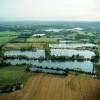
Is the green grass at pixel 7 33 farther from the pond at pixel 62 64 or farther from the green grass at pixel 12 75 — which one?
the green grass at pixel 12 75

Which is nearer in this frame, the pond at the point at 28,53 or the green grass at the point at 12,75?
the green grass at the point at 12,75

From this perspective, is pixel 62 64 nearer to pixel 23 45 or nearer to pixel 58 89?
pixel 58 89

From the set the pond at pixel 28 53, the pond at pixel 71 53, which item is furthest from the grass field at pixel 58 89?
the pond at pixel 71 53

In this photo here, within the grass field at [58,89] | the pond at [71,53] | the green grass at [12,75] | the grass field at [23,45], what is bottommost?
the grass field at [58,89]

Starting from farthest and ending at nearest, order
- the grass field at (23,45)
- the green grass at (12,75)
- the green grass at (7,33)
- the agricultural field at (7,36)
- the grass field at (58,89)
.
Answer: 1. the green grass at (7,33)
2. the agricultural field at (7,36)
3. the grass field at (23,45)
4. the green grass at (12,75)
5. the grass field at (58,89)

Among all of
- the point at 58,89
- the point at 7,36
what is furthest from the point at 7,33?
the point at 58,89

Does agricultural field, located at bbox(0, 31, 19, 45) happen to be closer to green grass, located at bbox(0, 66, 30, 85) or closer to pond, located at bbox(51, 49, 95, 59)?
green grass, located at bbox(0, 66, 30, 85)

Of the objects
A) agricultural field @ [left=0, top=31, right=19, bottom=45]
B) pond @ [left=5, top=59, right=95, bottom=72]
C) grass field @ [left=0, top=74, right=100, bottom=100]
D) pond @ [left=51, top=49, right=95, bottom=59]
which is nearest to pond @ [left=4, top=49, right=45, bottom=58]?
pond @ [left=5, top=59, right=95, bottom=72]
